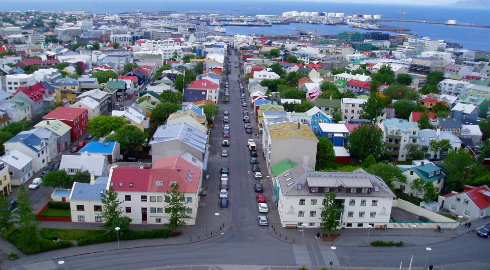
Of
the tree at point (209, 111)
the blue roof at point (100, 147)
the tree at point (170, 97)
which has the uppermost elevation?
the tree at point (170, 97)

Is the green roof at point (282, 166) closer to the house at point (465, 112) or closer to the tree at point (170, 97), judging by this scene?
the tree at point (170, 97)

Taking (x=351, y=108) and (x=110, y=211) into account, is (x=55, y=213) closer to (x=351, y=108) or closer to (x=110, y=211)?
(x=110, y=211)

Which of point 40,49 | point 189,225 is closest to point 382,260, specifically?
point 189,225

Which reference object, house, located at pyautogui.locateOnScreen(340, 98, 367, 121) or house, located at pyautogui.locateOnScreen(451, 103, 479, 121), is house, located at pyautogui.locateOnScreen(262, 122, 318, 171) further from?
house, located at pyautogui.locateOnScreen(451, 103, 479, 121)

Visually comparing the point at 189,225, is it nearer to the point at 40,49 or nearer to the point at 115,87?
the point at 115,87

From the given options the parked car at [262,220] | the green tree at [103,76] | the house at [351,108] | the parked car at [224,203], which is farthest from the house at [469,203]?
the green tree at [103,76]

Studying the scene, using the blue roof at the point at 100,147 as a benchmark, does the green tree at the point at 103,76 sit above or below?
above
